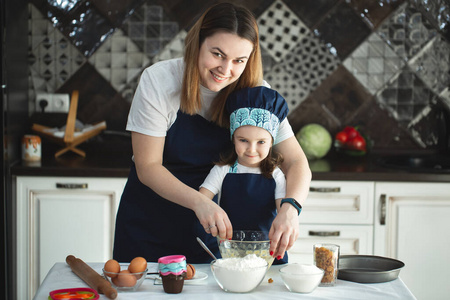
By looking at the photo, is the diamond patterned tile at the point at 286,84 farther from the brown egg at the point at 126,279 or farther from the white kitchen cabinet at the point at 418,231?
the brown egg at the point at 126,279

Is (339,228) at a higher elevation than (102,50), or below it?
below

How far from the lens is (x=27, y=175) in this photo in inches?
108

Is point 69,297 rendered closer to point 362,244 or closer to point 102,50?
point 362,244

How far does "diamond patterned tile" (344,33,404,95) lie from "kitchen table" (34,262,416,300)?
2032mm

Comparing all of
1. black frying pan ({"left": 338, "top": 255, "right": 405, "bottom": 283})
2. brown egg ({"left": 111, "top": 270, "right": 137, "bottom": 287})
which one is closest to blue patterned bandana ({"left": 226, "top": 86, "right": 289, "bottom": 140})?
black frying pan ({"left": 338, "top": 255, "right": 405, "bottom": 283})

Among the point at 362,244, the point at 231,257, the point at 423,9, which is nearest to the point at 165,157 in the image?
the point at 231,257

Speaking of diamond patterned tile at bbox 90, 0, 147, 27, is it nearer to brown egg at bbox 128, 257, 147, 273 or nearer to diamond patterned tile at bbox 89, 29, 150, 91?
diamond patterned tile at bbox 89, 29, 150, 91

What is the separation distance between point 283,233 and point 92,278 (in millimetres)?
483

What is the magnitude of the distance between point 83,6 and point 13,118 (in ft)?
2.48

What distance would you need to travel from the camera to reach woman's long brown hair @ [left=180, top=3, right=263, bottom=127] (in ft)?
5.37

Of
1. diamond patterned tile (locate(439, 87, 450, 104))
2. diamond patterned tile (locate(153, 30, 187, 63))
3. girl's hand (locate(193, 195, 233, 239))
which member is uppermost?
diamond patterned tile (locate(153, 30, 187, 63))

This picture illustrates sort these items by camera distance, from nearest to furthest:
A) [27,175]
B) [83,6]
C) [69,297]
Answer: [69,297] → [27,175] → [83,6]

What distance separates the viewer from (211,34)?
1.65m

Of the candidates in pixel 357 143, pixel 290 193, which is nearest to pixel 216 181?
pixel 290 193
